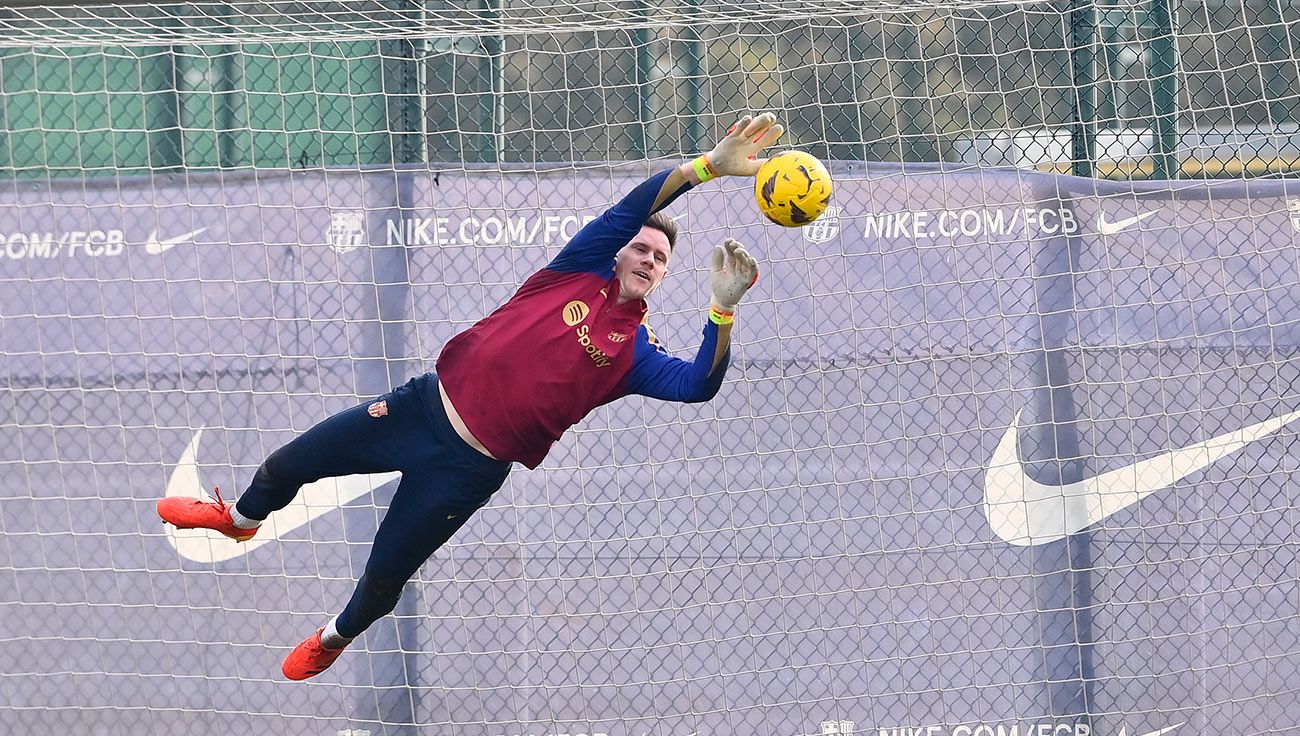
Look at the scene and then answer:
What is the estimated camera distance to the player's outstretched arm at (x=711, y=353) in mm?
3311

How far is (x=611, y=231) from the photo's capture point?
3543mm

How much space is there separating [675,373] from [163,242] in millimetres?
2902

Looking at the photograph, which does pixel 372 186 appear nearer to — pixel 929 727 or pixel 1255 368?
pixel 929 727

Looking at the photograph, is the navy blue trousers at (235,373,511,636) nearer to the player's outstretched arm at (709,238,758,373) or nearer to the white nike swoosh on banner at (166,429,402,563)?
the player's outstretched arm at (709,238,758,373)

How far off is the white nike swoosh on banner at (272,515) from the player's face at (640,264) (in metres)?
2.16

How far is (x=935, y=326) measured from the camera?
5281mm

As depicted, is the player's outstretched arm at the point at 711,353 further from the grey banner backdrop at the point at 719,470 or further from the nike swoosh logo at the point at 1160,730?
the nike swoosh logo at the point at 1160,730

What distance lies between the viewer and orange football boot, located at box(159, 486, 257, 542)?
414cm

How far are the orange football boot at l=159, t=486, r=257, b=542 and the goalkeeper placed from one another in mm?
314

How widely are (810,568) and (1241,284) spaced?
2.06 m

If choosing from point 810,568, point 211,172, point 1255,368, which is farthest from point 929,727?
point 211,172

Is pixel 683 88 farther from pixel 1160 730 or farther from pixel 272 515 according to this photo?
pixel 1160 730

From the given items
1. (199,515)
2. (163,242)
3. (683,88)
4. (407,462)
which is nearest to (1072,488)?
(683,88)

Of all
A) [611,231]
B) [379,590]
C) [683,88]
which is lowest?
[379,590]
